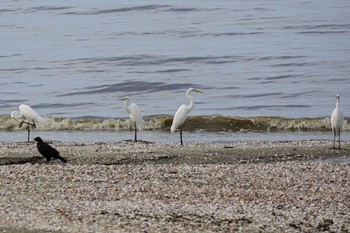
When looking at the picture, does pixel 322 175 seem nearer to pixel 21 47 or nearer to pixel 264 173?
pixel 264 173

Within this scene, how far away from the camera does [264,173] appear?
14.1 metres

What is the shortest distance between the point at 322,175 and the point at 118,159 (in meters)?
3.83

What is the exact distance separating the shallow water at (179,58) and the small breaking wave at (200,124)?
102 cm

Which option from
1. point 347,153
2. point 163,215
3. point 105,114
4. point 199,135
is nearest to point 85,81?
point 105,114

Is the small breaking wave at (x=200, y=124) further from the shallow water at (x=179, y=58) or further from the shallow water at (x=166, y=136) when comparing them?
the shallow water at (x=179, y=58)

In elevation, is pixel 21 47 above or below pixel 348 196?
above

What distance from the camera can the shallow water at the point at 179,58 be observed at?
2920 cm

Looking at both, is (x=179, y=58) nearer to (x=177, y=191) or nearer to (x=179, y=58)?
(x=179, y=58)

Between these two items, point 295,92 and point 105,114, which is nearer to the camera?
point 105,114

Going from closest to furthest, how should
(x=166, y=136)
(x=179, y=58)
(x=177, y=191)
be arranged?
(x=177, y=191)
(x=166, y=136)
(x=179, y=58)

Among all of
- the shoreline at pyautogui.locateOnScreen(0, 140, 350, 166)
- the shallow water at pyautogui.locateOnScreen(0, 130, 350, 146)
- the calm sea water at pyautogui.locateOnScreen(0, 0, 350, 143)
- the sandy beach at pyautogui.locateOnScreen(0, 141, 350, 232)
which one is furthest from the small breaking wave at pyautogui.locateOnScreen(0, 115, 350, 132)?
the sandy beach at pyautogui.locateOnScreen(0, 141, 350, 232)

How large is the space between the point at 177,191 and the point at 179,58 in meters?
29.3

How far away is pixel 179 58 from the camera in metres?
41.6

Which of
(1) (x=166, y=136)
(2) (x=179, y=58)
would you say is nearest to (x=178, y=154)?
(1) (x=166, y=136)
